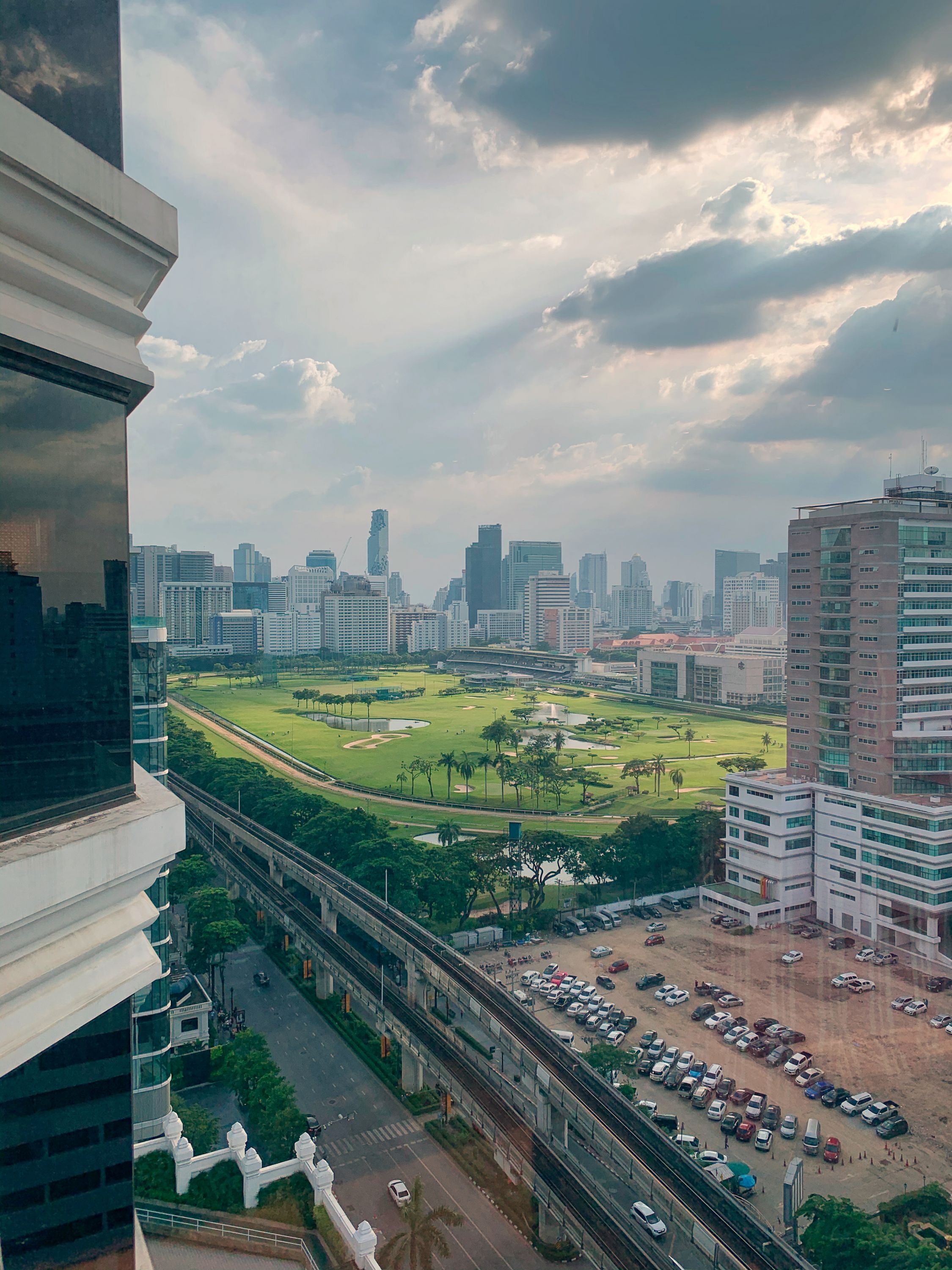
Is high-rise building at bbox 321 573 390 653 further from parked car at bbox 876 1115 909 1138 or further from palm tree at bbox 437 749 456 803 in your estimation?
parked car at bbox 876 1115 909 1138

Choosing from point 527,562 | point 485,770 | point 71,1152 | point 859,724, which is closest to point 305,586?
point 527,562

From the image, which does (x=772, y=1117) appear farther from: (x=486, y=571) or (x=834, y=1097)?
(x=486, y=571)

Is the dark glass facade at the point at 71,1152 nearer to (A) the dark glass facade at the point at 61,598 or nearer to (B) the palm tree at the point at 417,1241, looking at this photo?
(A) the dark glass facade at the point at 61,598

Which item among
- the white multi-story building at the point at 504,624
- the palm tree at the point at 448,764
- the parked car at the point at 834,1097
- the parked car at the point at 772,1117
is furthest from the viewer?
the white multi-story building at the point at 504,624

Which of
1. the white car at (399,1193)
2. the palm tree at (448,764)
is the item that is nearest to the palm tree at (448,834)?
the palm tree at (448,764)

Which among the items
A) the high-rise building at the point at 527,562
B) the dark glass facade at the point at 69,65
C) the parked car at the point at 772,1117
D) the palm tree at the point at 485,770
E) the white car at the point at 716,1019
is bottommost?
the parked car at the point at 772,1117

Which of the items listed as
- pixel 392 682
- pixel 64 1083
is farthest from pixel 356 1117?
pixel 392 682

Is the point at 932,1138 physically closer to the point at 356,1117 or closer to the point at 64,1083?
the point at 356,1117
